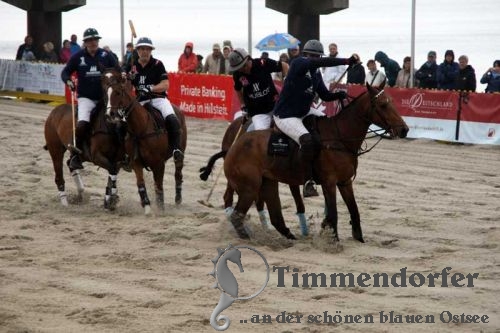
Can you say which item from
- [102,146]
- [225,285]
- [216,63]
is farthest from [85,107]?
[216,63]

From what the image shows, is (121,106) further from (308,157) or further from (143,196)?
(308,157)

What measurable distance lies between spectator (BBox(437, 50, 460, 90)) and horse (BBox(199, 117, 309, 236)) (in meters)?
9.49

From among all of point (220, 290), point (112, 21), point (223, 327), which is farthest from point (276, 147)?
point (112, 21)

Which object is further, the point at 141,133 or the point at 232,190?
the point at 141,133

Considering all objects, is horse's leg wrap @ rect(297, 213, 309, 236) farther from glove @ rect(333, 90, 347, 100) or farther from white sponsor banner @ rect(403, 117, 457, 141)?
white sponsor banner @ rect(403, 117, 457, 141)

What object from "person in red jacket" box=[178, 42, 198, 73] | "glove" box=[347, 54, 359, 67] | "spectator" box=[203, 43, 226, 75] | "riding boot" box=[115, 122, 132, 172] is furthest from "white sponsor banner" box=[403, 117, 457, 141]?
"glove" box=[347, 54, 359, 67]

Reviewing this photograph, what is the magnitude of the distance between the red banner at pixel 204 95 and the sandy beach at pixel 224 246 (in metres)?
6.59

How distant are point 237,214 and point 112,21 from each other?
76465 millimetres

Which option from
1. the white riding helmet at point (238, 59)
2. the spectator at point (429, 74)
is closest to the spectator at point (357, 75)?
the spectator at point (429, 74)

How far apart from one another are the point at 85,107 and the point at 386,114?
15.7 ft

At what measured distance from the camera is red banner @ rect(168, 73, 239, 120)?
82.2 ft

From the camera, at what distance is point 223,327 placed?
855cm

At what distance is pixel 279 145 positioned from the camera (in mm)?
11984

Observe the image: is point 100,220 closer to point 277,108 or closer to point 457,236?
point 277,108
